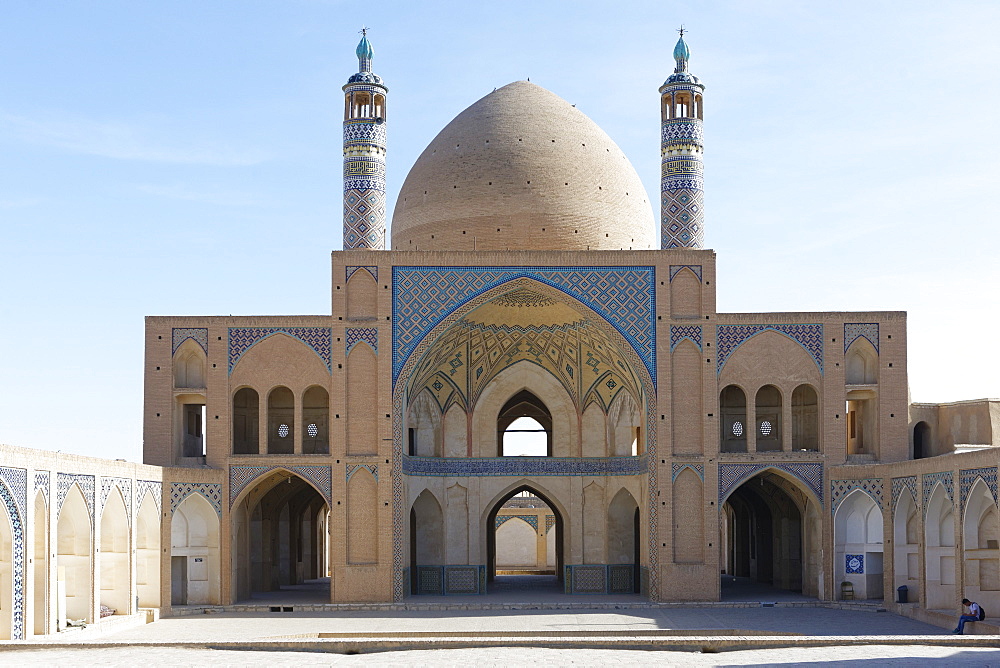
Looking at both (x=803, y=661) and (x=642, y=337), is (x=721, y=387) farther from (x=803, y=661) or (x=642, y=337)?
(x=803, y=661)

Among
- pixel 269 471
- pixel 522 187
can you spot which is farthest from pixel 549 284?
pixel 269 471

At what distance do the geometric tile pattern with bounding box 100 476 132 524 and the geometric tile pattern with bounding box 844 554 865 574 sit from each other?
8998mm

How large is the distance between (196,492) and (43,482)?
4366mm

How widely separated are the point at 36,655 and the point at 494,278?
8.19 m

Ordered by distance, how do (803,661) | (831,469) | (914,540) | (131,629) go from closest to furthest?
(803,661) → (131,629) → (914,540) → (831,469)

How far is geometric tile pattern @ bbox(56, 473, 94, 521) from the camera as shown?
12867 mm

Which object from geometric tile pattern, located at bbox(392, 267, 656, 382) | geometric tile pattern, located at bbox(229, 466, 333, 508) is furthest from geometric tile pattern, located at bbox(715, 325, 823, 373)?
geometric tile pattern, located at bbox(229, 466, 333, 508)

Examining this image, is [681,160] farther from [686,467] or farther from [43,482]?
[43,482]

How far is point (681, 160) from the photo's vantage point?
1784cm

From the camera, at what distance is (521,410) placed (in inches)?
837

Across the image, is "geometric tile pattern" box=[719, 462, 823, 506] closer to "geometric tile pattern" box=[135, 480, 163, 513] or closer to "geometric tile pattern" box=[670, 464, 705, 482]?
"geometric tile pattern" box=[670, 464, 705, 482]

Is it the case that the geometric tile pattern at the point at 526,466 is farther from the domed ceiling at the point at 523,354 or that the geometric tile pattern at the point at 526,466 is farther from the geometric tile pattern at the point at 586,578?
the geometric tile pattern at the point at 586,578

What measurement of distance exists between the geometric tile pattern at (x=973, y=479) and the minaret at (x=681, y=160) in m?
5.30

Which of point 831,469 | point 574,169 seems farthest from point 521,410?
point 831,469
